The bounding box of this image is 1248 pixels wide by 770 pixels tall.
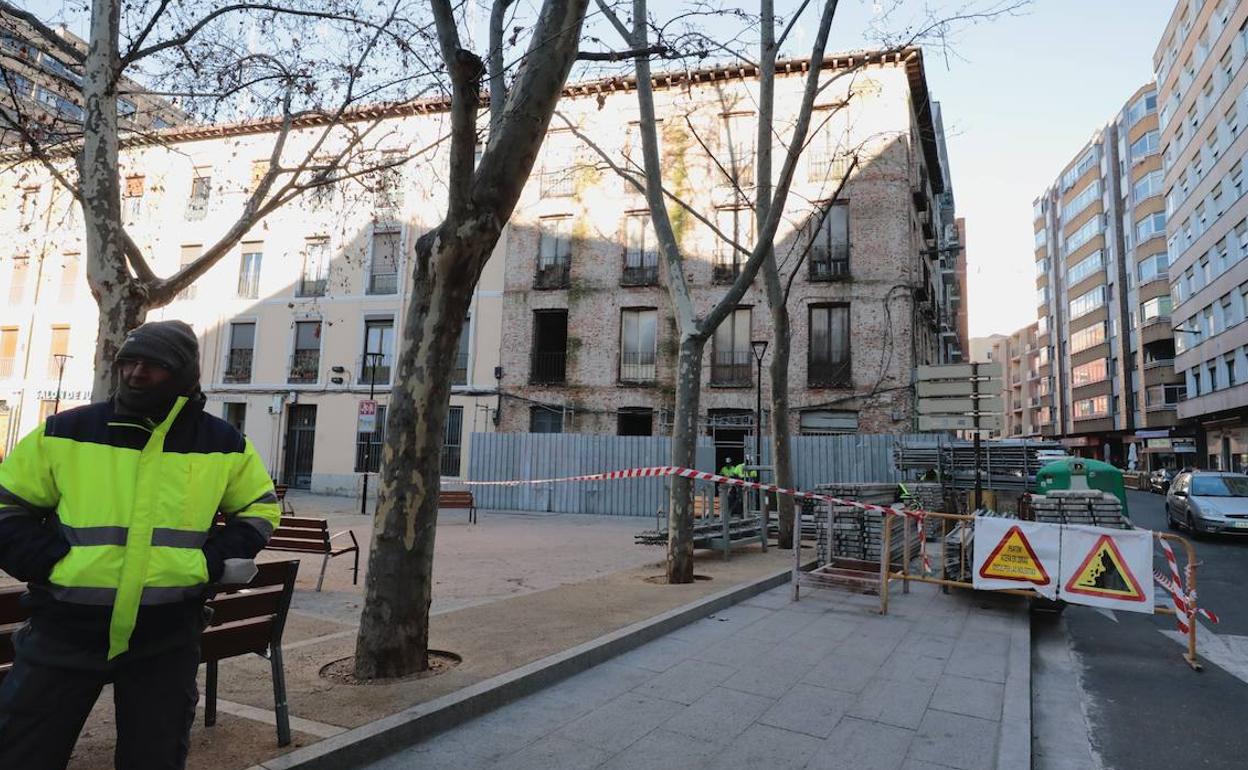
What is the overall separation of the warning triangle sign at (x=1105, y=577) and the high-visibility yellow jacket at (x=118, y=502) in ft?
22.7

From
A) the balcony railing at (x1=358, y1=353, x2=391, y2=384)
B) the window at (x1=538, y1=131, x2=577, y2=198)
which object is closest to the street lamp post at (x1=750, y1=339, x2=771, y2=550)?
the window at (x1=538, y1=131, x2=577, y2=198)

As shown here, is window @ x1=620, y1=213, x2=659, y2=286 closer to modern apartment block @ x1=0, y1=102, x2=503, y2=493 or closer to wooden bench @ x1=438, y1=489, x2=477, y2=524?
modern apartment block @ x1=0, y1=102, x2=503, y2=493

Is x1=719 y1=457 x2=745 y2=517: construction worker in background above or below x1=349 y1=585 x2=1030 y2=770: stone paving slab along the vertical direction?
above

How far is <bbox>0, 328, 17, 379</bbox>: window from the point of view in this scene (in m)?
29.6

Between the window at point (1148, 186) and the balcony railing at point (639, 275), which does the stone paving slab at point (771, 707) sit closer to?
the balcony railing at point (639, 275)

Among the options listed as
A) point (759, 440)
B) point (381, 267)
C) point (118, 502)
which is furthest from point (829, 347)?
point (118, 502)

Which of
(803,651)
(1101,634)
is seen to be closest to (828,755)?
(803,651)

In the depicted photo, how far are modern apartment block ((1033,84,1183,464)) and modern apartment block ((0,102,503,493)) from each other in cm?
4334

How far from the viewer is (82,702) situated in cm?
223

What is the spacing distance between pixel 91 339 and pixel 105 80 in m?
27.9

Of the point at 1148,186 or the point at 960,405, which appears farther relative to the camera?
the point at 1148,186

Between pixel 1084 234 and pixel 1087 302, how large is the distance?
18.1 feet

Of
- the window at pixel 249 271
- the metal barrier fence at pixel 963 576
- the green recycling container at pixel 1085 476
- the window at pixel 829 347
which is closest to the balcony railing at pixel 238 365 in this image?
the window at pixel 249 271

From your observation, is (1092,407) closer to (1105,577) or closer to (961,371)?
(961,371)
